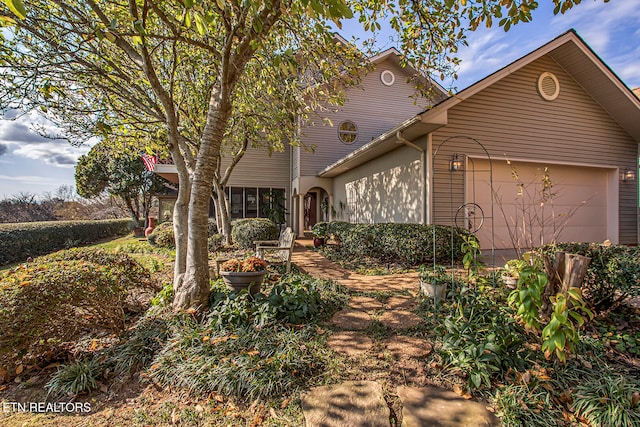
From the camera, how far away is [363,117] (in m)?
12.8

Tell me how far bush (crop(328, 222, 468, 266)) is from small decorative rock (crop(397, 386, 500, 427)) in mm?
3855

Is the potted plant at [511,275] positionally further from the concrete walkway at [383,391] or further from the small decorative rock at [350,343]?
the small decorative rock at [350,343]

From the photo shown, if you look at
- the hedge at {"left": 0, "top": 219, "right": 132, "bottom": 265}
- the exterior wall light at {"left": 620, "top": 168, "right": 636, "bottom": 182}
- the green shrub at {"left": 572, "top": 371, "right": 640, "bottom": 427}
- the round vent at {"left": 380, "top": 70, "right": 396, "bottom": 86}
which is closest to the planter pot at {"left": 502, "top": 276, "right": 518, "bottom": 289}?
the green shrub at {"left": 572, "top": 371, "right": 640, "bottom": 427}

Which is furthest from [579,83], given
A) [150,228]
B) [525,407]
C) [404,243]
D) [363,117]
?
[150,228]

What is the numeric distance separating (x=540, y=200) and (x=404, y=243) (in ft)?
12.6

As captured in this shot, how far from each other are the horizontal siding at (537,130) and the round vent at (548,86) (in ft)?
0.41

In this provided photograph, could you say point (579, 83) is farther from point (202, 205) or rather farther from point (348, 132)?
point (202, 205)

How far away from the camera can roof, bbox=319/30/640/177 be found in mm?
6421

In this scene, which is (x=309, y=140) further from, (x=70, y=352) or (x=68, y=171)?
(x=68, y=171)

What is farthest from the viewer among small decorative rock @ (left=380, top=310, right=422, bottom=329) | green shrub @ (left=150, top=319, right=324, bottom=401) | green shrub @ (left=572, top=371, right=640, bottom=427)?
small decorative rock @ (left=380, top=310, right=422, bottom=329)

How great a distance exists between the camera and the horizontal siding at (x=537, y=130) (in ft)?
23.4

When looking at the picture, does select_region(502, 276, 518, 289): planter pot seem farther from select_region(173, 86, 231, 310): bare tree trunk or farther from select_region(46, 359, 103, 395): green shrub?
select_region(46, 359, 103, 395): green shrub

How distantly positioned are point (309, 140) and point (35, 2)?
9221mm

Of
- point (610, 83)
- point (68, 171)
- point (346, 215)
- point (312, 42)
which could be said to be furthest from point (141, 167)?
point (610, 83)
